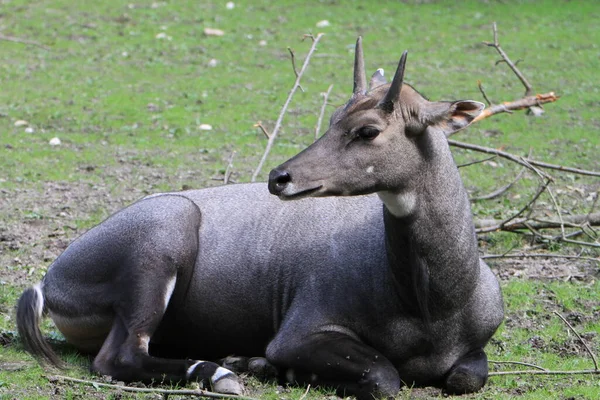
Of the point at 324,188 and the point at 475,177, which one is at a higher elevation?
the point at 324,188

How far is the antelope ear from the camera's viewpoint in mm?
5527

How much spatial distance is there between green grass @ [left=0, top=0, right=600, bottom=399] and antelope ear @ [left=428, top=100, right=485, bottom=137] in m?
1.49

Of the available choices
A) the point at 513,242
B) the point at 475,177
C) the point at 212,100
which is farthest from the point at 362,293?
the point at 212,100

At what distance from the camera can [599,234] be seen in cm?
967

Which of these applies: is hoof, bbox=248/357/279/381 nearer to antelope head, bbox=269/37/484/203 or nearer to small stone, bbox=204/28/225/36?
antelope head, bbox=269/37/484/203

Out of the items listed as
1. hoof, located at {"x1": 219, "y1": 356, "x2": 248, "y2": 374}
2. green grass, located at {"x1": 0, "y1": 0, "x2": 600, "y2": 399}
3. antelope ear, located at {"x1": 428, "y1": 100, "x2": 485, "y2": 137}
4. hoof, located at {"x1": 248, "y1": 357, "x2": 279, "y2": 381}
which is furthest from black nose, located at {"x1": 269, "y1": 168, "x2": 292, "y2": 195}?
hoof, located at {"x1": 219, "y1": 356, "x2": 248, "y2": 374}

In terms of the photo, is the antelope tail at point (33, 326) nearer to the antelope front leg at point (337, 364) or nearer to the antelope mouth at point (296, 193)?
the antelope front leg at point (337, 364)

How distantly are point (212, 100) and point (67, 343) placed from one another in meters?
9.05

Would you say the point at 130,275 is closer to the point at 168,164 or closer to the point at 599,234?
the point at 599,234

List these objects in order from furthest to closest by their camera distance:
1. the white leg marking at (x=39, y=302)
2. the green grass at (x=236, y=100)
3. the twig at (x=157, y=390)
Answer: the green grass at (x=236, y=100) < the white leg marking at (x=39, y=302) < the twig at (x=157, y=390)

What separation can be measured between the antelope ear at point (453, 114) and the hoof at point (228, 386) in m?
1.72

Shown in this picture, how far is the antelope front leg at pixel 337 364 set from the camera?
18.7 ft

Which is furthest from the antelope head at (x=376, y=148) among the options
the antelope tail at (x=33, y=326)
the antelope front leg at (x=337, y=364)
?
the antelope tail at (x=33, y=326)

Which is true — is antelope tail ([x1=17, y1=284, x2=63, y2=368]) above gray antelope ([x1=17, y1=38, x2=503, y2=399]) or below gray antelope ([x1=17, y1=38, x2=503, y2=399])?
below
